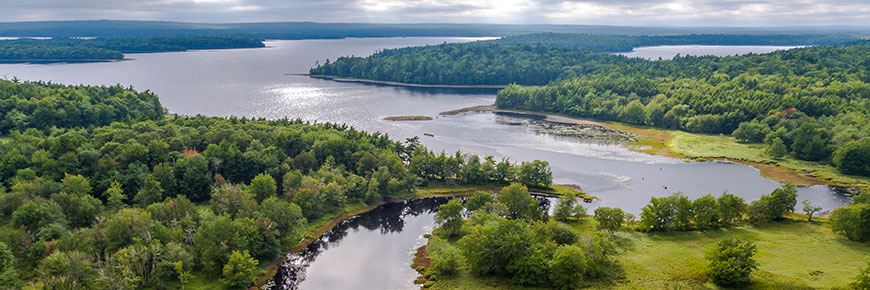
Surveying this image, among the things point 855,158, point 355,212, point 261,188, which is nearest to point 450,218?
point 355,212

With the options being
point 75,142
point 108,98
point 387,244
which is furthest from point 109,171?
point 108,98

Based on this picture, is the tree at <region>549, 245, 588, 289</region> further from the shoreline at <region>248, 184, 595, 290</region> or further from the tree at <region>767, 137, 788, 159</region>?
the tree at <region>767, 137, 788, 159</region>

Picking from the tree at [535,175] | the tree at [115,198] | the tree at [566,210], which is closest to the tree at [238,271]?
the tree at [115,198]

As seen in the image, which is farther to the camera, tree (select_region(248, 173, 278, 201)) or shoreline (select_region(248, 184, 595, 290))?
tree (select_region(248, 173, 278, 201))

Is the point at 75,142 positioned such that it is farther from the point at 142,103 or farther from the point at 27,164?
the point at 142,103

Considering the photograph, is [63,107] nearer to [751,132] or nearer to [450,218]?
[450,218]

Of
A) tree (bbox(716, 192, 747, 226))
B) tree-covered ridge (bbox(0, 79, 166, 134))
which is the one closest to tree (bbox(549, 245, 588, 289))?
tree (bbox(716, 192, 747, 226))

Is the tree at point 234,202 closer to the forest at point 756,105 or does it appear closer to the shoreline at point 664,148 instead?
the shoreline at point 664,148
